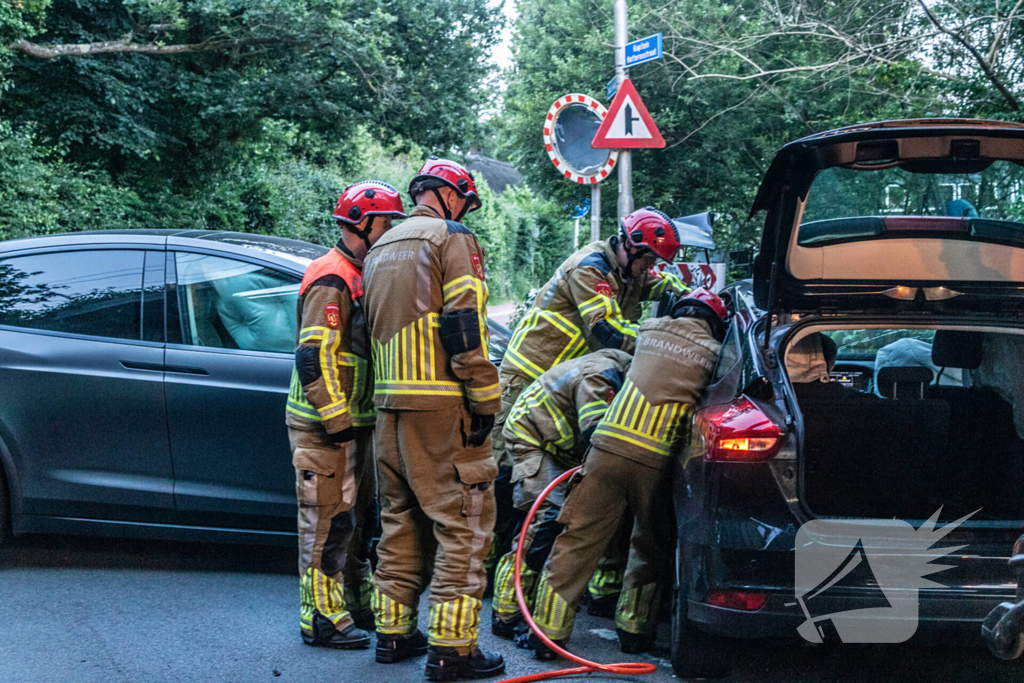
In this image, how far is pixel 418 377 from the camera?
399cm

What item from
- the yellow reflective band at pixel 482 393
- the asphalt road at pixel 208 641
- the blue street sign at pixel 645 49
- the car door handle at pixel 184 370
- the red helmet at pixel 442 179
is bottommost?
the asphalt road at pixel 208 641

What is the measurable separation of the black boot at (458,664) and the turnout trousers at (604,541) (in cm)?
31

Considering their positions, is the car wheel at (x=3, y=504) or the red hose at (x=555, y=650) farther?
the car wheel at (x=3, y=504)

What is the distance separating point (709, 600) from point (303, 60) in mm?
11419

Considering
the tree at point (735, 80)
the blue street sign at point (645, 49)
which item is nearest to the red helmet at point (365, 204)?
the blue street sign at point (645, 49)

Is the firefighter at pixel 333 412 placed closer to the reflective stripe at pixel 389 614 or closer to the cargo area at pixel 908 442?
the reflective stripe at pixel 389 614

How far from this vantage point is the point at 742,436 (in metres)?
3.42

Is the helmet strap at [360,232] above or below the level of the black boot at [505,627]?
above

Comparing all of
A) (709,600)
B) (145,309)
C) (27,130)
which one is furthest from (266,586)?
(27,130)

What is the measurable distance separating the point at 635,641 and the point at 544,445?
973 millimetres

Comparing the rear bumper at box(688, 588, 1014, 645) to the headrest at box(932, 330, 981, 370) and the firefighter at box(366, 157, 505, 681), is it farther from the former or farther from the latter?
the headrest at box(932, 330, 981, 370)

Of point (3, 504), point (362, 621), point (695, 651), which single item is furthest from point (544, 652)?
point (3, 504)

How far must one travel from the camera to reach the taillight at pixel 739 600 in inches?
131

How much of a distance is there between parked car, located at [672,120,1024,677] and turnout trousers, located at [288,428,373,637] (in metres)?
1.51
